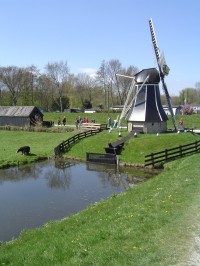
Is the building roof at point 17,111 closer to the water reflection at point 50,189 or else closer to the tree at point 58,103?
the water reflection at point 50,189

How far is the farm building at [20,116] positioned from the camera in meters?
60.8

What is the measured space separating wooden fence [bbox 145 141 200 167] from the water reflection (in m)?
2.51

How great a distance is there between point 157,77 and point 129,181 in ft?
55.3

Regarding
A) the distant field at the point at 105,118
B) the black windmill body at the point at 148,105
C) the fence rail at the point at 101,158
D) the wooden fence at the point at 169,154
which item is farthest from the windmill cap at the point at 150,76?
the distant field at the point at 105,118

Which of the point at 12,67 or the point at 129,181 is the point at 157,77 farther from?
the point at 12,67

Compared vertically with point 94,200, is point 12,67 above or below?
above

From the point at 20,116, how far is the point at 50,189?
128 ft

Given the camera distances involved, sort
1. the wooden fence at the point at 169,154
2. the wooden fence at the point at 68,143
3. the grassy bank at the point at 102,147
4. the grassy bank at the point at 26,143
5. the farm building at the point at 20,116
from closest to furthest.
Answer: the wooden fence at the point at 169,154, the grassy bank at the point at 102,147, the grassy bank at the point at 26,143, the wooden fence at the point at 68,143, the farm building at the point at 20,116

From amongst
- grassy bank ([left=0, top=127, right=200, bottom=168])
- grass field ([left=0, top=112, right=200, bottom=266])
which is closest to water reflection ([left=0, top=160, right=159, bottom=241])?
grassy bank ([left=0, top=127, right=200, bottom=168])

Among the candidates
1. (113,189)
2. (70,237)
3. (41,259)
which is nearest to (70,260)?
(41,259)

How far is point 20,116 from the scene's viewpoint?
61.4m

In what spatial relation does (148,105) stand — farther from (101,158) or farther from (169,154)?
(169,154)

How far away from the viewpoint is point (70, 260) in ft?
30.2

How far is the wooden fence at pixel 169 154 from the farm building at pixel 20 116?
3303 centimetres
